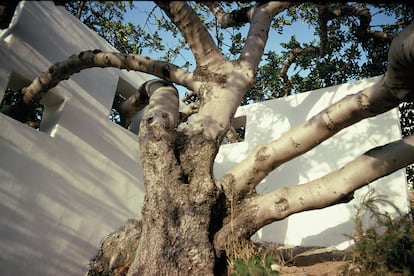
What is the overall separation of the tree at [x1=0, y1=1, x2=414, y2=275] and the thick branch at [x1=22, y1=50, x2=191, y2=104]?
0.05 feet

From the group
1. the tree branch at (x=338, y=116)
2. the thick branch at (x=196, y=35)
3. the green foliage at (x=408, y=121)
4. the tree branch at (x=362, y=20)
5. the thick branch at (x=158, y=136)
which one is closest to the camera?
the tree branch at (x=338, y=116)

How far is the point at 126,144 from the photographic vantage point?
5.53 meters

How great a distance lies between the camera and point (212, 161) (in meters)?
2.71

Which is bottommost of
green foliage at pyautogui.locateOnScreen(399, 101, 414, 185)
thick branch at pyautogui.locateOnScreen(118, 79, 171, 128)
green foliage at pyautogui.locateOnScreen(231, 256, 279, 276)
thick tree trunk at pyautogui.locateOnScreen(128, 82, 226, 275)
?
green foliage at pyautogui.locateOnScreen(231, 256, 279, 276)

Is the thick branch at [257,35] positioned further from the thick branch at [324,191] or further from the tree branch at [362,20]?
the thick branch at [324,191]

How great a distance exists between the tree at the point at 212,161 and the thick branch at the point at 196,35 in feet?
0.04

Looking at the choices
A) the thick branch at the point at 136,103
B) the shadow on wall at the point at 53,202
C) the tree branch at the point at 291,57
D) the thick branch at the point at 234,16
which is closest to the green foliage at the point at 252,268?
the thick branch at the point at 136,103

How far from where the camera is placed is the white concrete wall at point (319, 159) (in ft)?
16.1

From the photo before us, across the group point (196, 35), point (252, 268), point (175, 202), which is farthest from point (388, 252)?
point (196, 35)

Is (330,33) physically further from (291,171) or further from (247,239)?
(247,239)

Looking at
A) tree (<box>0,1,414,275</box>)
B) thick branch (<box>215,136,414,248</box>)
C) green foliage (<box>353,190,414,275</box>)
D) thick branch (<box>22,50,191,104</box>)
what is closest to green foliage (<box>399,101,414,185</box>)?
tree (<box>0,1,414,275</box>)

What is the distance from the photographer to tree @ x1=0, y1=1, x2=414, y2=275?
7.32ft

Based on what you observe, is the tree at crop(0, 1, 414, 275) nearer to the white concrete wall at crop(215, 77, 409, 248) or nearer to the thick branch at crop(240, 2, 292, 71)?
the thick branch at crop(240, 2, 292, 71)

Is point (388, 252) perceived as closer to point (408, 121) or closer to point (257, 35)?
point (257, 35)
